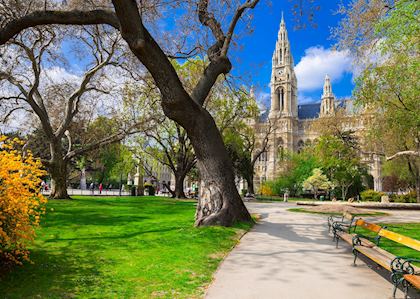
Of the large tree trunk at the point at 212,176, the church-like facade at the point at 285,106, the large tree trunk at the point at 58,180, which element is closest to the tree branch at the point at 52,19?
the large tree trunk at the point at 212,176

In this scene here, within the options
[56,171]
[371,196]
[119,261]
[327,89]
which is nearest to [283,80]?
[327,89]

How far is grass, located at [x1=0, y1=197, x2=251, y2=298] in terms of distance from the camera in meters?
5.05

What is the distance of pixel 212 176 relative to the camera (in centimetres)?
1101

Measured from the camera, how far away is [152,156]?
112 feet

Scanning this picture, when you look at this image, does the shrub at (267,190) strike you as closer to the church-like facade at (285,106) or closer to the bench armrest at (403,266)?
the church-like facade at (285,106)

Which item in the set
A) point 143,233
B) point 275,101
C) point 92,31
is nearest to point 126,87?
point 92,31

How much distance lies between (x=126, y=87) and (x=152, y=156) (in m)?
10.9

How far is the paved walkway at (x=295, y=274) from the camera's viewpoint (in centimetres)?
495

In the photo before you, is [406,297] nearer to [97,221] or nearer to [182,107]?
[182,107]

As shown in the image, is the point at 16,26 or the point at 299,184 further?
the point at 299,184

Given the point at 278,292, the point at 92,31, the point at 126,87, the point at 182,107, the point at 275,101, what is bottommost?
the point at 278,292

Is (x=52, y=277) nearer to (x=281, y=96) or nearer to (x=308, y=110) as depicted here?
(x=281, y=96)

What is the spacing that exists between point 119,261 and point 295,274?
327 cm

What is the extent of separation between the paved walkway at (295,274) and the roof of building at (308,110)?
112132mm
